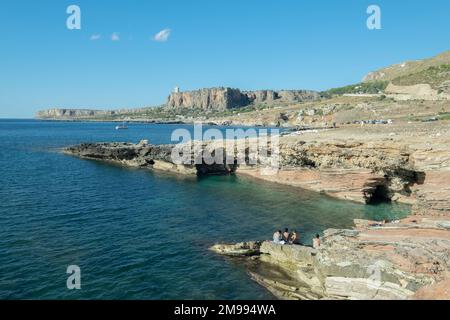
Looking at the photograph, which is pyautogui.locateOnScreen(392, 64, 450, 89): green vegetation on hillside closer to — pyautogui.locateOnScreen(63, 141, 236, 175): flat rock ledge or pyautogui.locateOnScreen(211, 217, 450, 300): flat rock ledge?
pyautogui.locateOnScreen(63, 141, 236, 175): flat rock ledge

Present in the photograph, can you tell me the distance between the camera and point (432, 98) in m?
100

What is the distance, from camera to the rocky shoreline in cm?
1772

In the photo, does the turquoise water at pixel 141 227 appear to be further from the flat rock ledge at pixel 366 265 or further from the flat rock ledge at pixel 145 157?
the flat rock ledge at pixel 145 157

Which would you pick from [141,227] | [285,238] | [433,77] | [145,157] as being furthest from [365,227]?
[433,77]

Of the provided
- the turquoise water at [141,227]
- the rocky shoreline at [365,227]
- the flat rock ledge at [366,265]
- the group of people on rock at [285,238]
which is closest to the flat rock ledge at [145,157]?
the rocky shoreline at [365,227]

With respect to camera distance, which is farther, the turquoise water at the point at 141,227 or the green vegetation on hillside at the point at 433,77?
the green vegetation on hillside at the point at 433,77

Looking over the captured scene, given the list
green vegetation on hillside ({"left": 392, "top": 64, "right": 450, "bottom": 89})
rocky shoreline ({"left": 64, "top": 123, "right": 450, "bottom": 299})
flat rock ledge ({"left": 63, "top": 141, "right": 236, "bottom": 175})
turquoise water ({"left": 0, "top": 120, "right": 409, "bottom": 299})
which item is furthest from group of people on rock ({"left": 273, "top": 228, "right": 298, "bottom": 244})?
green vegetation on hillside ({"left": 392, "top": 64, "right": 450, "bottom": 89})

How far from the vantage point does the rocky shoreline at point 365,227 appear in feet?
58.1

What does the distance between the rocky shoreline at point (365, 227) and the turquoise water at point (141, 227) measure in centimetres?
221

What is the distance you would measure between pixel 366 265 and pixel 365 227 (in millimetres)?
7176

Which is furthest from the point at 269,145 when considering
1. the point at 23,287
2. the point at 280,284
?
the point at 23,287
